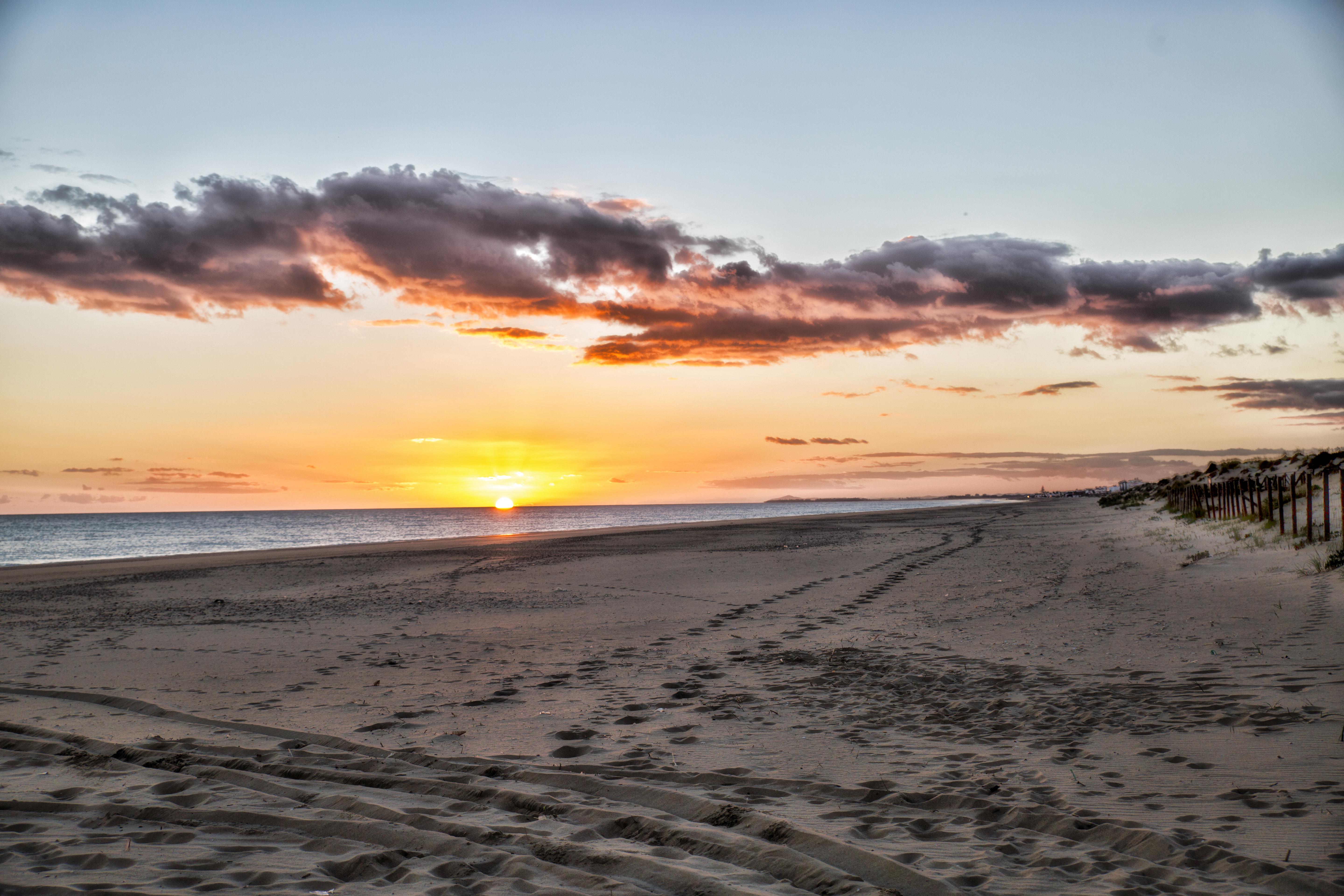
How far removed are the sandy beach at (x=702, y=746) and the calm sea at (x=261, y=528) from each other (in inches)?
1304

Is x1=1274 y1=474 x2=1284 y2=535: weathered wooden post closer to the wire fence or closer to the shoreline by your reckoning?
the wire fence

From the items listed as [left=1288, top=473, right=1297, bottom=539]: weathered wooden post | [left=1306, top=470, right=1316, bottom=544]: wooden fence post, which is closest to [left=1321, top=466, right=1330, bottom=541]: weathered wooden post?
[left=1306, top=470, right=1316, bottom=544]: wooden fence post

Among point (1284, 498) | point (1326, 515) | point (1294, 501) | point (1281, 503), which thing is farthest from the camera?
point (1284, 498)

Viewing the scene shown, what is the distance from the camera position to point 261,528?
85.0m

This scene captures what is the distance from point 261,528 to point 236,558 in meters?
62.5

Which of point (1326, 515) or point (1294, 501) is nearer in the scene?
point (1326, 515)

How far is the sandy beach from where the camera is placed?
3773 mm

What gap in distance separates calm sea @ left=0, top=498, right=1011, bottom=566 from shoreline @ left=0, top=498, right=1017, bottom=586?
17.9ft

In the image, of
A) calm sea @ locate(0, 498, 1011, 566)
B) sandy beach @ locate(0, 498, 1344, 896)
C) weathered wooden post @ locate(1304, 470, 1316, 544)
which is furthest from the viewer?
calm sea @ locate(0, 498, 1011, 566)

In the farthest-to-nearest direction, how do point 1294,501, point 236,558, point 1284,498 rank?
point 236,558 → point 1284,498 → point 1294,501

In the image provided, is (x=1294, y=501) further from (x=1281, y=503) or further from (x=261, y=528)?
(x=261, y=528)

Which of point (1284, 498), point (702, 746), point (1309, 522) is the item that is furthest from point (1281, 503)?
point (702, 746)

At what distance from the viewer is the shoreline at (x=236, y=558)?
77.7ft

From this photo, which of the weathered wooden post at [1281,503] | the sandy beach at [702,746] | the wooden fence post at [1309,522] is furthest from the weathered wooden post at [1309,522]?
the sandy beach at [702,746]
